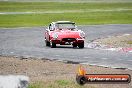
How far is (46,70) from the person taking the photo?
18281 millimetres

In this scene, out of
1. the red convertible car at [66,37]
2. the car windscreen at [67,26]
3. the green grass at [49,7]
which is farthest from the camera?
the green grass at [49,7]

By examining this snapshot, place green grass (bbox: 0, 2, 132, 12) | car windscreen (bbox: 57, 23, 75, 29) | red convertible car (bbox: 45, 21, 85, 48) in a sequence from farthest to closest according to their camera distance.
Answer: green grass (bbox: 0, 2, 132, 12), car windscreen (bbox: 57, 23, 75, 29), red convertible car (bbox: 45, 21, 85, 48)

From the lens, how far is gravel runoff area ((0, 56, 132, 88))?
595 inches

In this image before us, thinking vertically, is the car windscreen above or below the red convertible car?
above

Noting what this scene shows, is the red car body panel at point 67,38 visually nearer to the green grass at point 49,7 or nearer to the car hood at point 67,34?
the car hood at point 67,34

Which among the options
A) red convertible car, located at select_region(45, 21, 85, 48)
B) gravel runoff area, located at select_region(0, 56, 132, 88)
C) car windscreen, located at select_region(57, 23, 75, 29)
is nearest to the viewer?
gravel runoff area, located at select_region(0, 56, 132, 88)

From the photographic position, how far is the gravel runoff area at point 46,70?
49.6 feet

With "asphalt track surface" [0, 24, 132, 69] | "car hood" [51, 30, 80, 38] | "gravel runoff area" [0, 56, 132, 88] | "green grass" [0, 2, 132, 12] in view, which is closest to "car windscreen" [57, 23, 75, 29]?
"car hood" [51, 30, 80, 38]

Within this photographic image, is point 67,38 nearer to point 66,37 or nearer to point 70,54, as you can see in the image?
point 66,37

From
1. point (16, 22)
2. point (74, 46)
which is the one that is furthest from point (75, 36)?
point (16, 22)

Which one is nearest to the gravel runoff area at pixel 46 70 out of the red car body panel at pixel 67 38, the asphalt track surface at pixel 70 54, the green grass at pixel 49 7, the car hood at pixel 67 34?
the asphalt track surface at pixel 70 54

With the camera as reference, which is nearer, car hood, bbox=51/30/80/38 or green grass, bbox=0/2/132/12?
car hood, bbox=51/30/80/38

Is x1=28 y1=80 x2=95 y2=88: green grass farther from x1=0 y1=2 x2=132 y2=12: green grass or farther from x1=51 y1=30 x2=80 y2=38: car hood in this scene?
x1=0 y1=2 x2=132 y2=12: green grass

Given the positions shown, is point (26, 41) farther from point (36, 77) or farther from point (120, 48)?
point (36, 77)
